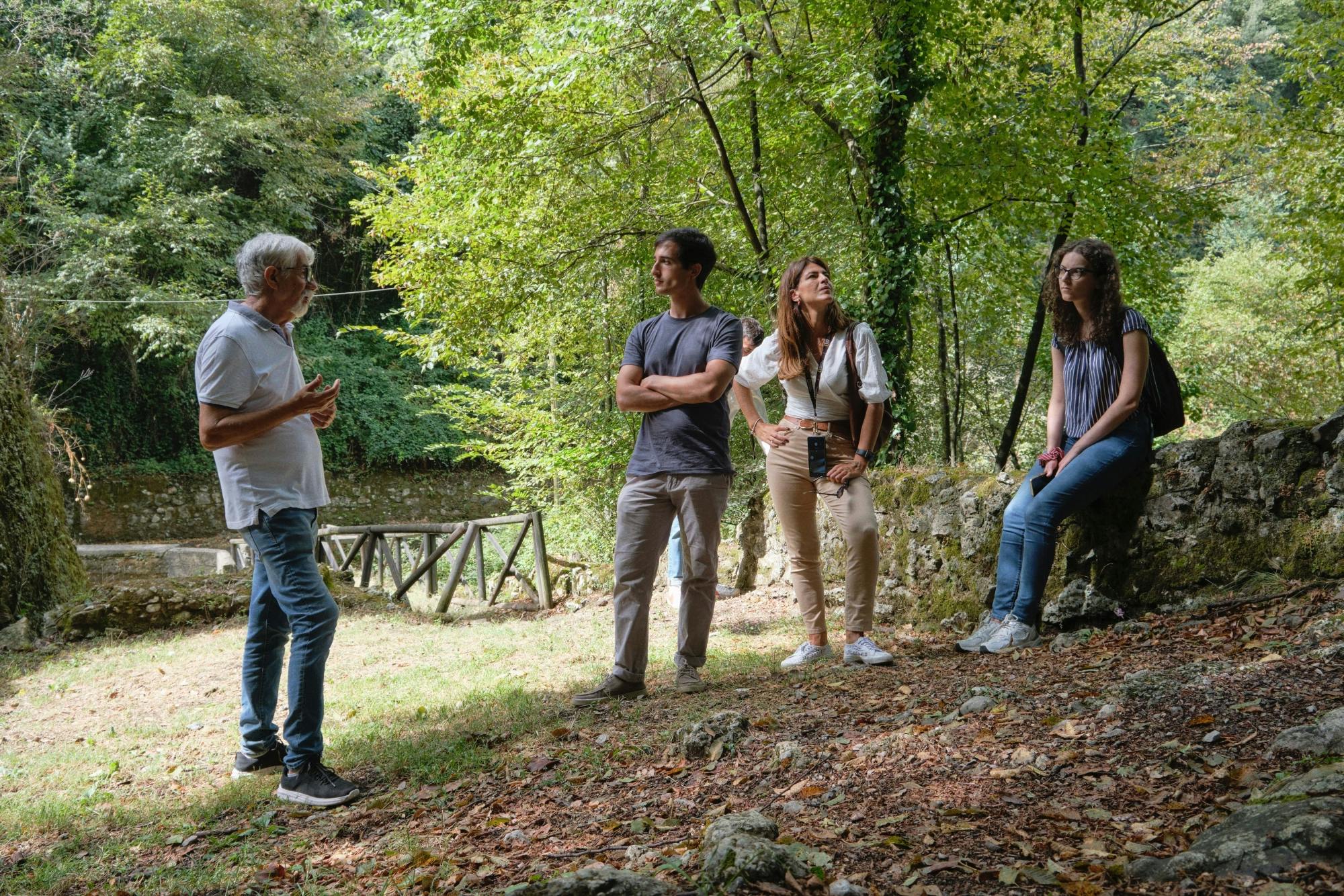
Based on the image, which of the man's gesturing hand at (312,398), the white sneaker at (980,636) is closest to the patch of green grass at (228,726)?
the white sneaker at (980,636)

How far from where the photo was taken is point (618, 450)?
11.5m

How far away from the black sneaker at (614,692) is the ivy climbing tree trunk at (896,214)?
4.08 metres

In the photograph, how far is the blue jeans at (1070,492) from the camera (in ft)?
12.8

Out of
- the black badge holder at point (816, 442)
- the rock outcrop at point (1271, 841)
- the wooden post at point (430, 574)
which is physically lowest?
the wooden post at point (430, 574)

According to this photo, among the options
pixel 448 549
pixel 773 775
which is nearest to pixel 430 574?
pixel 448 549

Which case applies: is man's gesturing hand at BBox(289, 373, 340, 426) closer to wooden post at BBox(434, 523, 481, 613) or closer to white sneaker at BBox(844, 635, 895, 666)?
white sneaker at BBox(844, 635, 895, 666)

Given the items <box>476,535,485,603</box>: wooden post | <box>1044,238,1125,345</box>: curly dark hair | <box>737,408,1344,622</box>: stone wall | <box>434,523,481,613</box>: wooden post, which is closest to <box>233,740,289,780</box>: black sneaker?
<box>737,408,1344,622</box>: stone wall

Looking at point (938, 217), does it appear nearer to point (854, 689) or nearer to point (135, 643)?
point (854, 689)

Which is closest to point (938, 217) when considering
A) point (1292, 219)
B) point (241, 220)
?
point (1292, 219)

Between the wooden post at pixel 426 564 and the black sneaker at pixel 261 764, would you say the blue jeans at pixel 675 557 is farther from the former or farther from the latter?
the black sneaker at pixel 261 764

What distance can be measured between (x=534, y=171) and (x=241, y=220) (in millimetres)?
14936

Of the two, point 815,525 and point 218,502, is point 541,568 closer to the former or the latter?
point 815,525

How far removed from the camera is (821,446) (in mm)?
4258

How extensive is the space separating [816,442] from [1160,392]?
1.48 metres
